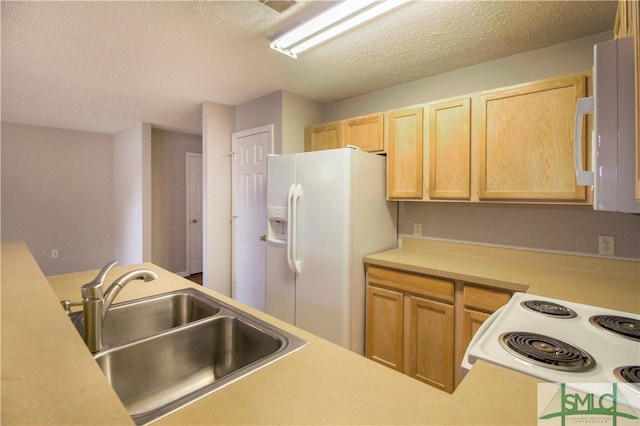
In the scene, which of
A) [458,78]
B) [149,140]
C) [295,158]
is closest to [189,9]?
[295,158]

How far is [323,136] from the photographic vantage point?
9.78 feet

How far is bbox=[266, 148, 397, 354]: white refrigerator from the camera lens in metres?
2.18

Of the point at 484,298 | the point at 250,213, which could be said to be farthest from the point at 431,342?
the point at 250,213

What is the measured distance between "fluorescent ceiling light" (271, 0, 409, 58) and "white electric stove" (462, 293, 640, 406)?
1.62 meters

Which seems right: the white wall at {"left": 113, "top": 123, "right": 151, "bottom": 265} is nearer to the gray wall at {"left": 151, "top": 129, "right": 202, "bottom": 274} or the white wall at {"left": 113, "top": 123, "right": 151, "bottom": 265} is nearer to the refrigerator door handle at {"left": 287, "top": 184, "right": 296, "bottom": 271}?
the gray wall at {"left": 151, "top": 129, "right": 202, "bottom": 274}

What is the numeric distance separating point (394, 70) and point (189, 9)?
1590 mm

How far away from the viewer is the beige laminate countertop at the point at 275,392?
1.68ft

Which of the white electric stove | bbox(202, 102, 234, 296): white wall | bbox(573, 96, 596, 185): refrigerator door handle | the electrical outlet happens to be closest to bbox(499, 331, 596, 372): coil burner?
the white electric stove

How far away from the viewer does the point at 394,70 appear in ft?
8.19

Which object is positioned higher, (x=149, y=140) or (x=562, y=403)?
(x=149, y=140)

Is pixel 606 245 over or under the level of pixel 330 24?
under

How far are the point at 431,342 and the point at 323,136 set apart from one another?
6.72ft

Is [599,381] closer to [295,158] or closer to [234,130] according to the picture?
[295,158]

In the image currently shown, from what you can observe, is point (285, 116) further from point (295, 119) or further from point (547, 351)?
point (547, 351)
